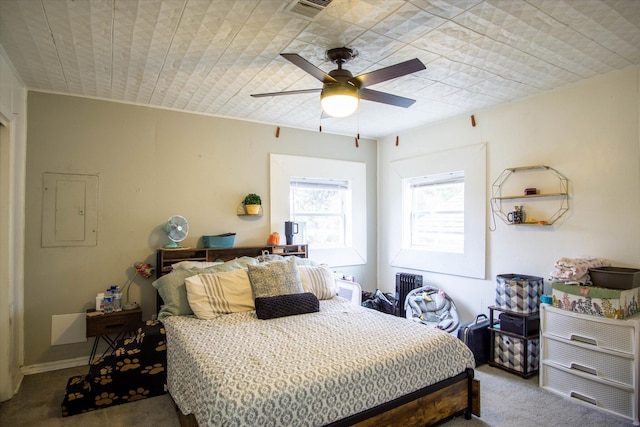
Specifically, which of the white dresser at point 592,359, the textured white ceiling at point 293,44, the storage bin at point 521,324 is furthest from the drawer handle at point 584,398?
the textured white ceiling at point 293,44

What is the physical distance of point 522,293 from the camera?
3.23m

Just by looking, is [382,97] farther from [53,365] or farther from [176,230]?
[53,365]

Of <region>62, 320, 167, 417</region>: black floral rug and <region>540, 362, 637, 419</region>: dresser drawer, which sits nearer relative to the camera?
<region>540, 362, 637, 419</region>: dresser drawer

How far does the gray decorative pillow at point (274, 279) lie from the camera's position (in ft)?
10.3

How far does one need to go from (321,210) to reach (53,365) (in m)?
3.24

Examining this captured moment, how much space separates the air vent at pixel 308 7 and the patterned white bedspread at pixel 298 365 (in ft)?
6.49

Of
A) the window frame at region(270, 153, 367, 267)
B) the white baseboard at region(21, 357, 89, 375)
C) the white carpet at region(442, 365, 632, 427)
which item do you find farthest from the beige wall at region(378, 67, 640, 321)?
the white baseboard at region(21, 357, 89, 375)

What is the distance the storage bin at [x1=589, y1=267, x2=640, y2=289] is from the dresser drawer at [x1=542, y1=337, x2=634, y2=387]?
49 centimetres

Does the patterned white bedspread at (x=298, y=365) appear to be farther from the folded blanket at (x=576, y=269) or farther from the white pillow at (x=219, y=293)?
the folded blanket at (x=576, y=269)

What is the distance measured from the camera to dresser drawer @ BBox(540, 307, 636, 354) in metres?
2.53

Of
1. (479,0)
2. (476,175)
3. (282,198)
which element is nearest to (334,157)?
(282,198)

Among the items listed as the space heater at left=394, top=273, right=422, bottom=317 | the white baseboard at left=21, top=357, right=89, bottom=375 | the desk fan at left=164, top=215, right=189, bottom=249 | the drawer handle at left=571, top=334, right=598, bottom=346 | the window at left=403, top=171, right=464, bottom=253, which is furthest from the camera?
the space heater at left=394, top=273, right=422, bottom=317

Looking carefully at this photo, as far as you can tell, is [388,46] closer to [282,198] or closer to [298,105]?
[298,105]

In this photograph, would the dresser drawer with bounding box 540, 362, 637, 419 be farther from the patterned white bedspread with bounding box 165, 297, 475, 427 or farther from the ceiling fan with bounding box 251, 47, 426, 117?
the ceiling fan with bounding box 251, 47, 426, 117
